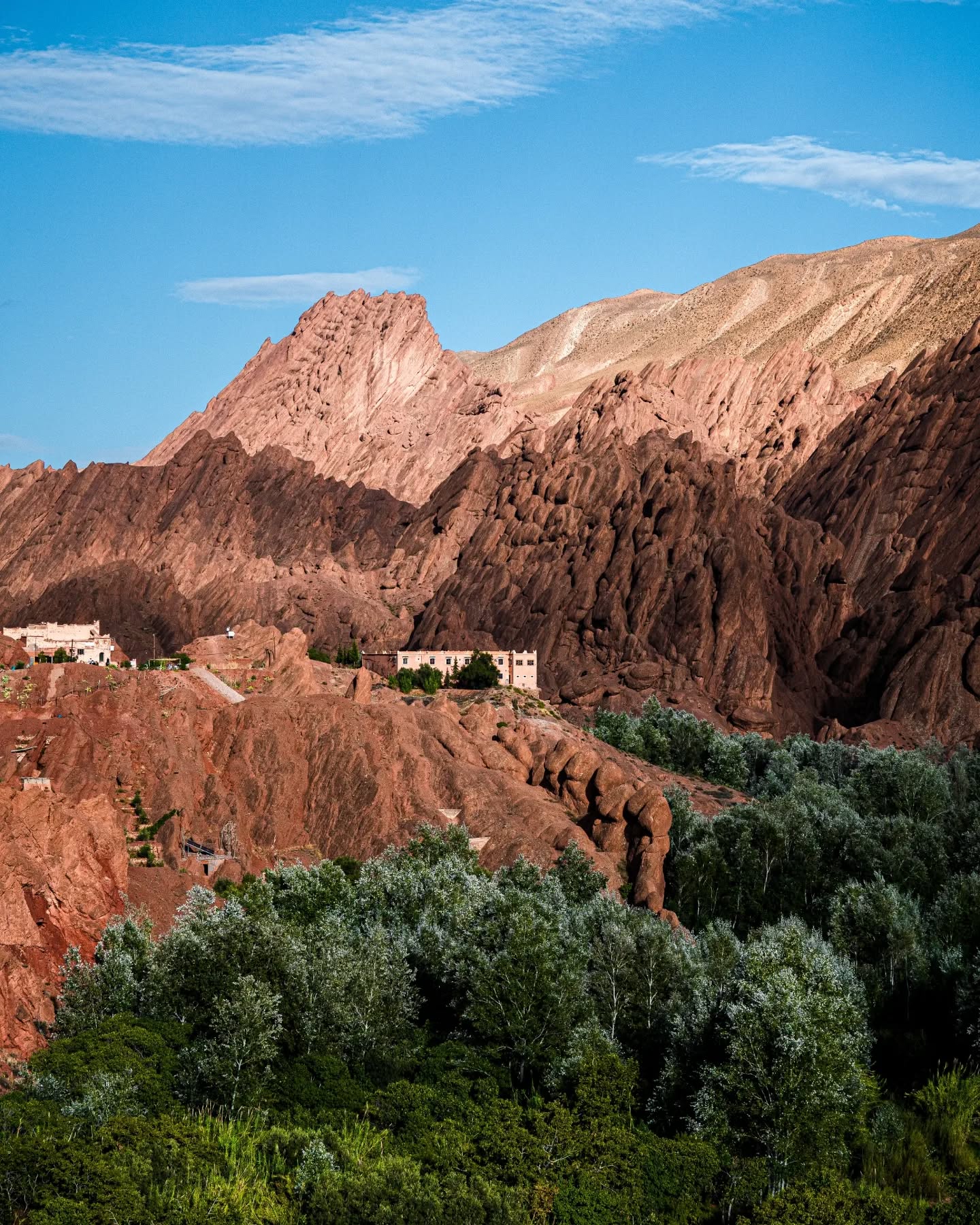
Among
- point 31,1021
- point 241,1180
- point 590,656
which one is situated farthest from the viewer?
point 590,656

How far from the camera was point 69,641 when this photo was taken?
16475cm

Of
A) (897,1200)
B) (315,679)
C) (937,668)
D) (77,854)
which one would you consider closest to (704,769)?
(315,679)

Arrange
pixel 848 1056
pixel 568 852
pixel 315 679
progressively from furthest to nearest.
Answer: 1. pixel 315 679
2. pixel 568 852
3. pixel 848 1056

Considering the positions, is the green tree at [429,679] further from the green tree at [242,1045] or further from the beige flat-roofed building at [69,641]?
the green tree at [242,1045]

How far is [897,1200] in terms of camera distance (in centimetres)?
4909

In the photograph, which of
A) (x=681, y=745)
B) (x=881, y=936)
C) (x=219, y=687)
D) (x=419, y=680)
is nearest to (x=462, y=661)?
(x=419, y=680)

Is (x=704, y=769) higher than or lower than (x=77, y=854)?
lower

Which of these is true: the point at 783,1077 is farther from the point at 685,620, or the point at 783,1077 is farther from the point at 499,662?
the point at 685,620

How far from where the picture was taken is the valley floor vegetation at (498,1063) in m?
48.5

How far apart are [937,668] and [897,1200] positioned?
412 feet

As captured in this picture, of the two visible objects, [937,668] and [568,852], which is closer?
[568,852]

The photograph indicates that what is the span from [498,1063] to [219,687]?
157ft

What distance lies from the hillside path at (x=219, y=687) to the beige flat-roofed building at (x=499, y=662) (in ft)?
206

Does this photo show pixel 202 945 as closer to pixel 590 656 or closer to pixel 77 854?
pixel 77 854
